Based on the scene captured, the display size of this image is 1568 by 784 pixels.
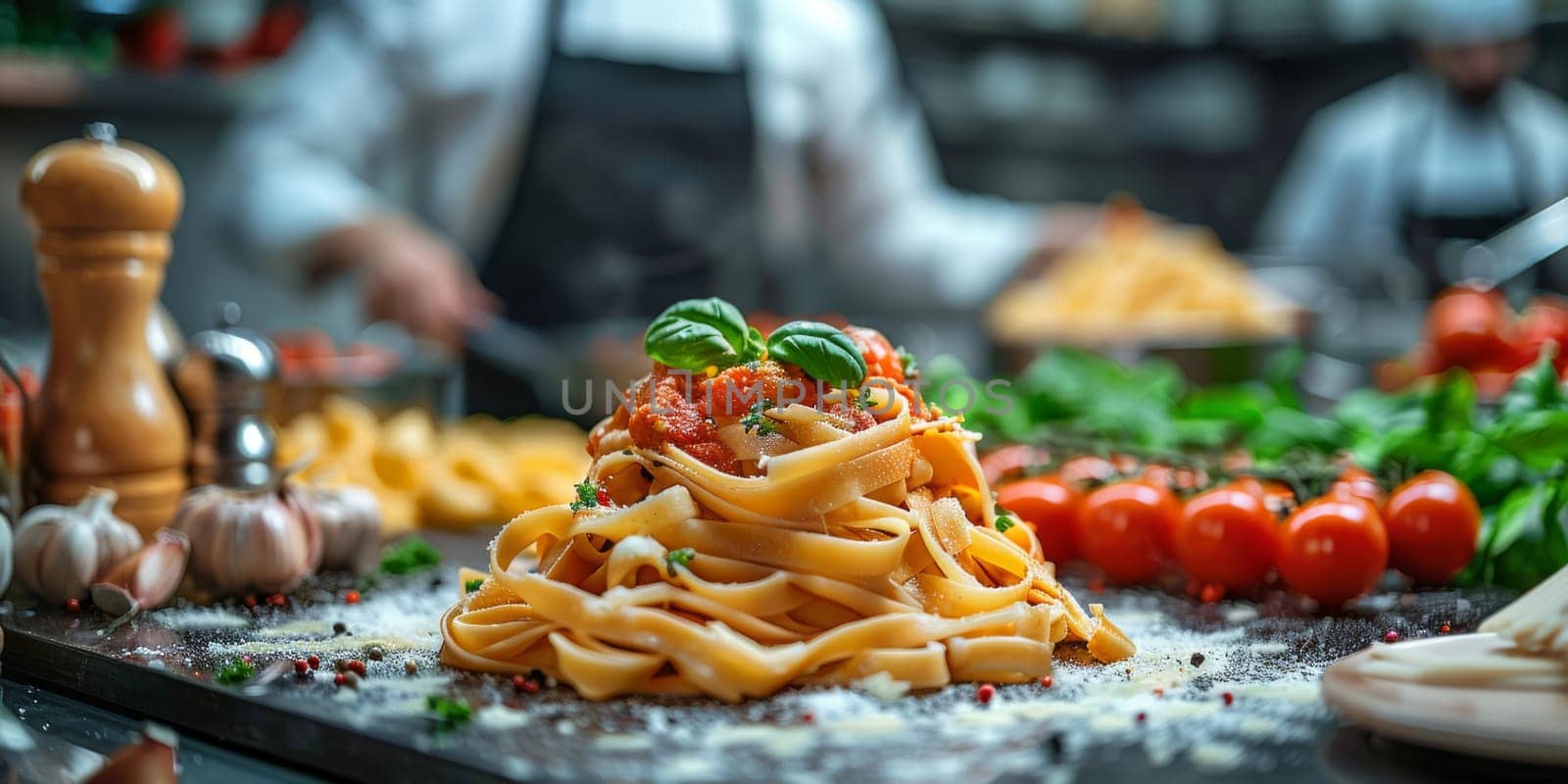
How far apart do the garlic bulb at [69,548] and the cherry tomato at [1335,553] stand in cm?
189

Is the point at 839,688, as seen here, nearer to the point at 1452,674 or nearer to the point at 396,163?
the point at 1452,674

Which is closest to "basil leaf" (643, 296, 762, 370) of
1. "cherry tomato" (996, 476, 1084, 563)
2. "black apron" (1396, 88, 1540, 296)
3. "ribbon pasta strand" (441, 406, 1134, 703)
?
"ribbon pasta strand" (441, 406, 1134, 703)

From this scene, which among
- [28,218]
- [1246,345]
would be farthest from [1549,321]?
[28,218]

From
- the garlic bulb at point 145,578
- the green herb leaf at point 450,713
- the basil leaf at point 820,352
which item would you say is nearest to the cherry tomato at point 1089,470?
the basil leaf at point 820,352

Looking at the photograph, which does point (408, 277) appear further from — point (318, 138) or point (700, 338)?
point (700, 338)

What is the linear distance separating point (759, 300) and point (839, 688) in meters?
4.19

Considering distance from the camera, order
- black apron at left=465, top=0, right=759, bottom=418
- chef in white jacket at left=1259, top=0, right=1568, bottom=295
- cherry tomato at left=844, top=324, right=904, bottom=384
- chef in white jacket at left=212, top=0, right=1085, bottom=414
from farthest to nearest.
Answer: chef in white jacket at left=1259, top=0, right=1568, bottom=295, black apron at left=465, top=0, right=759, bottom=418, chef in white jacket at left=212, top=0, right=1085, bottom=414, cherry tomato at left=844, top=324, right=904, bottom=384

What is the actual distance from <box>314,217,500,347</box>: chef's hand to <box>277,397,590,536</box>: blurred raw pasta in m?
0.92

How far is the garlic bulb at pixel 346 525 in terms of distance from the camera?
244cm

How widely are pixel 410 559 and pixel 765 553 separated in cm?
99

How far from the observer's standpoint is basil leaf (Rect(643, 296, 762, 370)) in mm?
1957

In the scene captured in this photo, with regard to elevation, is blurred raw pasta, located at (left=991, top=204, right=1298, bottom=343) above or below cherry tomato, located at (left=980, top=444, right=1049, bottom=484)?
above

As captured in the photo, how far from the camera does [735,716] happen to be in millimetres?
1646

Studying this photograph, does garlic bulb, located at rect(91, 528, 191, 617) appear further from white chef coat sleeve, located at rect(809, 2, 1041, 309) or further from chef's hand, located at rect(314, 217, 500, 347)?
white chef coat sleeve, located at rect(809, 2, 1041, 309)
